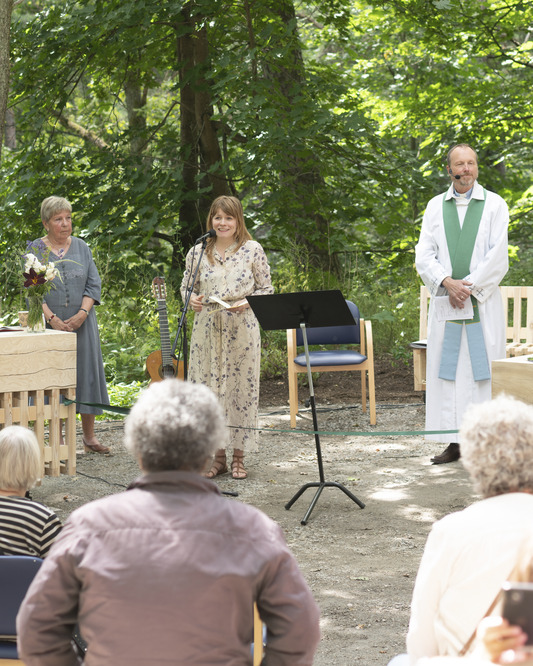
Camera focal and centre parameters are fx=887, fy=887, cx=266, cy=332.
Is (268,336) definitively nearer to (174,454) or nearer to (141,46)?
(141,46)

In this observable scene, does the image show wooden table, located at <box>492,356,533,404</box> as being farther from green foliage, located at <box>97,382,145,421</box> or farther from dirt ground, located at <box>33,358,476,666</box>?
green foliage, located at <box>97,382,145,421</box>

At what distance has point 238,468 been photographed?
6.01 m

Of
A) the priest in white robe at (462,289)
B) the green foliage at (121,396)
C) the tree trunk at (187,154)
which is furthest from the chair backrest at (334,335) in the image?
the tree trunk at (187,154)

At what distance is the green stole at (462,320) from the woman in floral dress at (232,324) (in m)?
1.30

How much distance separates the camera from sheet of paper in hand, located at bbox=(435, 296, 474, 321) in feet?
19.8

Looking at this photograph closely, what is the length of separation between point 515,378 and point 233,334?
2397 mm

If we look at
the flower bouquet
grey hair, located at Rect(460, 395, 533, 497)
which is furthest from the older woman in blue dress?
grey hair, located at Rect(460, 395, 533, 497)

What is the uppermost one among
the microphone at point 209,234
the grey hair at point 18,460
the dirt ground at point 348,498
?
the microphone at point 209,234

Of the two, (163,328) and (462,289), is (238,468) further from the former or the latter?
(462,289)

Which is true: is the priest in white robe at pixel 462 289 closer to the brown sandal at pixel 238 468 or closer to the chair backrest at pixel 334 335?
the brown sandal at pixel 238 468

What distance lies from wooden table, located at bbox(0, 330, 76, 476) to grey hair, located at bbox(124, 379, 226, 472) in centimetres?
301

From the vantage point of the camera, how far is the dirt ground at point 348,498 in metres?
3.68

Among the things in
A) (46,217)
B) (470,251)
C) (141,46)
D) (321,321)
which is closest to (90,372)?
(46,217)

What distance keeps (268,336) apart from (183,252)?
63.6 inches
